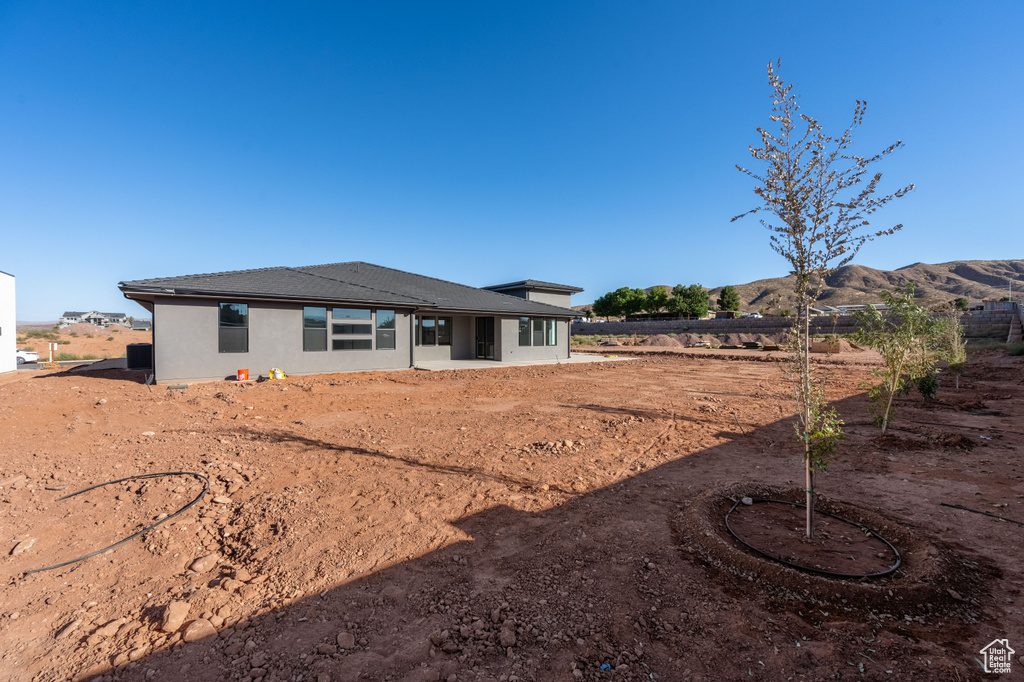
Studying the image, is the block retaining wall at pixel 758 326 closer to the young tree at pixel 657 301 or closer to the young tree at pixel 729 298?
the young tree at pixel 657 301

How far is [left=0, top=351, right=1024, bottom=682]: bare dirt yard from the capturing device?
2.43 metres

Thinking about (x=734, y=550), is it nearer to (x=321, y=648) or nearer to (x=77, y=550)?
(x=321, y=648)

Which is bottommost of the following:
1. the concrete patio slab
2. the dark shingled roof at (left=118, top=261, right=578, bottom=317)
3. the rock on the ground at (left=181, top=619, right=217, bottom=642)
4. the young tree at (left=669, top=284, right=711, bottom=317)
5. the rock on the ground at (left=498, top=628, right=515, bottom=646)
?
the rock on the ground at (left=181, top=619, right=217, bottom=642)

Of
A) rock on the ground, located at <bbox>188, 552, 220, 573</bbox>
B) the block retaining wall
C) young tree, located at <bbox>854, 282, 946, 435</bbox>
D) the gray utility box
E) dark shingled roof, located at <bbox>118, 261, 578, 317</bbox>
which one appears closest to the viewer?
rock on the ground, located at <bbox>188, 552, 220, 573</bbox>

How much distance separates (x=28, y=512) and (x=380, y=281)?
1610cm

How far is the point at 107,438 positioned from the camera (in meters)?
6.78

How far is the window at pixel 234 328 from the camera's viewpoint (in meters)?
12.9

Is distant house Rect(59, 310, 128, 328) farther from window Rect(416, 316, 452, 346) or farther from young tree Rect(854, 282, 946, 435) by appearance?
young tree Rect(854, 282, 946, 435)

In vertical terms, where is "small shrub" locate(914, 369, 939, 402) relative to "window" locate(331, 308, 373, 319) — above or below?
below

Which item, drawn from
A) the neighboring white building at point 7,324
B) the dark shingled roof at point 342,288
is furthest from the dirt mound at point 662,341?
the neighboring white building at point 7,324

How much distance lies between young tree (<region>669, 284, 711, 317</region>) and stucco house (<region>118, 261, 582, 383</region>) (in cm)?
4379

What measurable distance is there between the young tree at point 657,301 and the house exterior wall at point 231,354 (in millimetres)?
58807

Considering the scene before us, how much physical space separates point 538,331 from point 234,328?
42.5ft

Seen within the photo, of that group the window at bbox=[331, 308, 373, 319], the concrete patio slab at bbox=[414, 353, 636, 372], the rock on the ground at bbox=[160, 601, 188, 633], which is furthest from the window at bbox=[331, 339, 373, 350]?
the rock on the ground at bbox=[160, 601, 188, 633]
